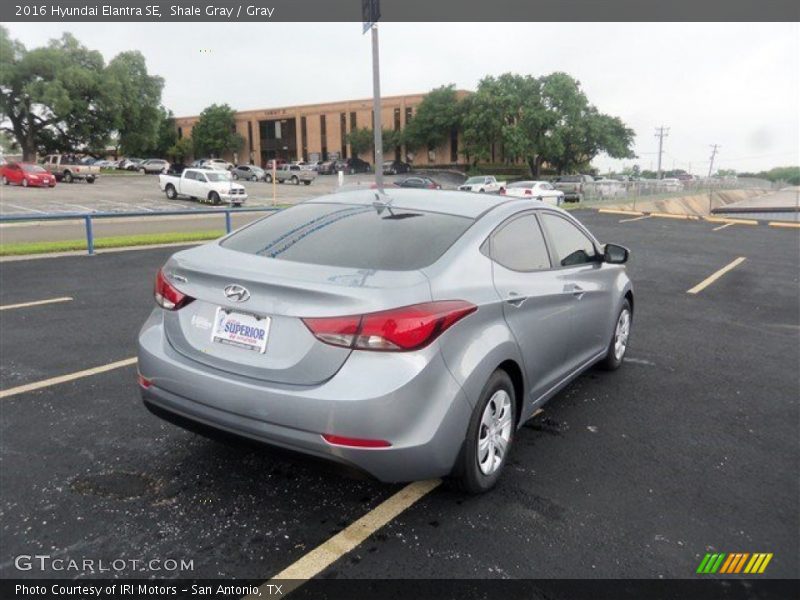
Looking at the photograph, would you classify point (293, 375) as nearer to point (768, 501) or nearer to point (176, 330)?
point (176, 330)

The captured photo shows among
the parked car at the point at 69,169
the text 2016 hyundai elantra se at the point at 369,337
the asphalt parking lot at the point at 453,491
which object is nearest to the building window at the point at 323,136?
the parked car at the point at 69,169

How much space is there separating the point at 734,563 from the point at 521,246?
2032mm

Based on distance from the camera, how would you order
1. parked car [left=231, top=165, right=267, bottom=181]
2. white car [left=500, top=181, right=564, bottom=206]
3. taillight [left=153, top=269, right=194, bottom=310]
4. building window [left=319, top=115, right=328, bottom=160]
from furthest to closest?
building window [left=319, top=115, right=328, bottom=160] < parked car [left=231, top=165, right=267, bottom=181] < white car [left=500, top=181, right=564, bottom=206] < taillight [left=153, top=269, right=194, bottom=310]

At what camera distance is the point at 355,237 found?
340 centimetres

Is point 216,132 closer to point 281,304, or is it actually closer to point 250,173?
point 250,173

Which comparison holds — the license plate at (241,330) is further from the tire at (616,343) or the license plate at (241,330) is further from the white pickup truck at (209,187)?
the white pickup truck at (209,187)

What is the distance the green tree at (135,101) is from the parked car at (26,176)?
1038 inches

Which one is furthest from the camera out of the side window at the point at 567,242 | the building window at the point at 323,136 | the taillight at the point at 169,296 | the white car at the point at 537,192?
the building window at the point at 323,136

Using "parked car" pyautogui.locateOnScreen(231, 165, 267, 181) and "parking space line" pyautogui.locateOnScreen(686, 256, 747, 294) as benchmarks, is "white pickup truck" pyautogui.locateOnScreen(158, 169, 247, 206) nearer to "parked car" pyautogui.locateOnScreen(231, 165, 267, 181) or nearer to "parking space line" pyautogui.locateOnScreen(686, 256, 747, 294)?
"parking space line" pyautogui.locateOnScreen(686, 256, 747, 294)

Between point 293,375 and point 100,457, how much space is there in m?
1.70

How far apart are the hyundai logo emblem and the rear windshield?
0.38 m

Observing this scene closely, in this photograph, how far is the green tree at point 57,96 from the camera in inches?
2229

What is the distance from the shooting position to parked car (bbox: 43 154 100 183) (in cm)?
4544

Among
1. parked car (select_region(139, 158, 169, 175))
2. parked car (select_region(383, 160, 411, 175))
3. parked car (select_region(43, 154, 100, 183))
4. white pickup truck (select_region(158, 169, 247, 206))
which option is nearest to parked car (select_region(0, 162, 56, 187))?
parked car (select_region(43, 154, 100, 183))
